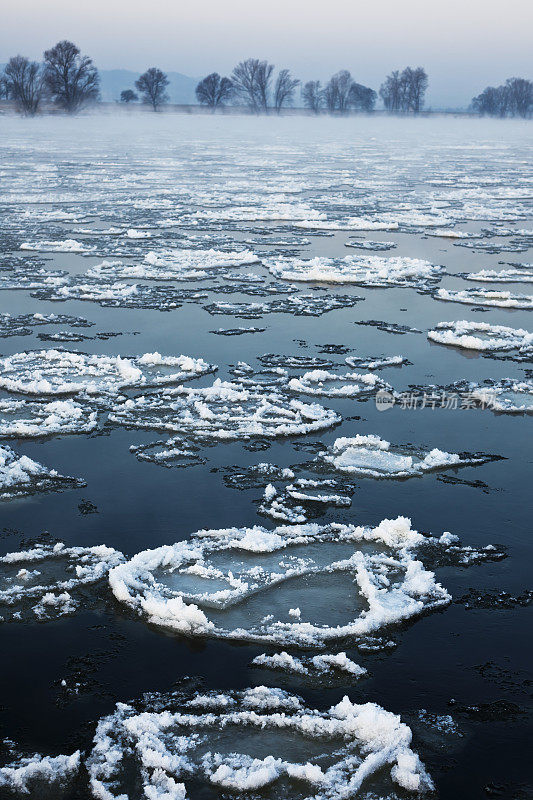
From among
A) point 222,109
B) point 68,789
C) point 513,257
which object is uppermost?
point 222,109

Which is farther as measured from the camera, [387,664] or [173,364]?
[173,364]

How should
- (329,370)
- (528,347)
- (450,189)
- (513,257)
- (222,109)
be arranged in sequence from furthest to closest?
(222,109) → (450,189) → (513,257) → (528,347) → (329,370)

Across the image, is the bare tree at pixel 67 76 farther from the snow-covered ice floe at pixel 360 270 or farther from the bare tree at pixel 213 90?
the snow-covered ice floe at pixel 360 270

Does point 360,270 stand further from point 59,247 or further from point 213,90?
point 213,90

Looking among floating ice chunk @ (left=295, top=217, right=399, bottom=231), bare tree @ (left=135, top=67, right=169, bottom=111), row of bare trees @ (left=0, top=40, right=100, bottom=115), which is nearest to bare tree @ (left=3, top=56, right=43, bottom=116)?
row of bare trees @ (left=0, top=40, right=100, bottom=115)

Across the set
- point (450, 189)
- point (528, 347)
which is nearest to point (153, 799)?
point (528, 347)

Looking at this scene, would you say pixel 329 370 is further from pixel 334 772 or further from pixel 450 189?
pixel 450 189
